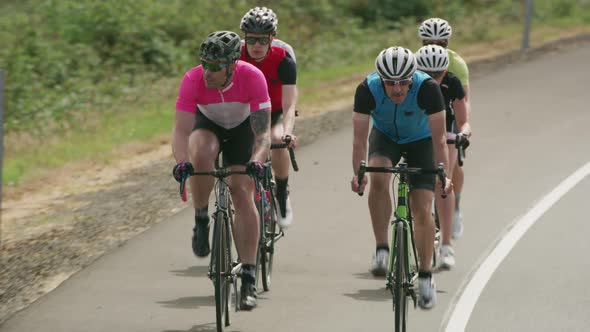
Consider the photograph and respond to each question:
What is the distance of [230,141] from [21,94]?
13.5 meters

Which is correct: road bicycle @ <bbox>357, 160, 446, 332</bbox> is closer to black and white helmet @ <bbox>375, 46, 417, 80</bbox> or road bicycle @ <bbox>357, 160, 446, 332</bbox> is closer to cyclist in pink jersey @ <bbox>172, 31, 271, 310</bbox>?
black and white helmet @ <bbox>375, 46, 417, 80</bbox>

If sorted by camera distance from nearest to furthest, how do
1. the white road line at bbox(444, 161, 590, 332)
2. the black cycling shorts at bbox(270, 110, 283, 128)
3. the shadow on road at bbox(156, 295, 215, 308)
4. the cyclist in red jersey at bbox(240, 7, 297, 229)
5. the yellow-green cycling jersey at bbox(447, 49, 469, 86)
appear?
1. the white road line at bbox(444, 161, 590, 332)
2. the shadow on road at bbox(156, 295, 215, 308)
3. the cyclist in red jersey at bbox(240, 7, 297, 229)
4. the black cycling shorts at bbox(270, 110, 283, 128)
5. the yellow-green cycling jersey at bbox(447, 49, 469, 86)

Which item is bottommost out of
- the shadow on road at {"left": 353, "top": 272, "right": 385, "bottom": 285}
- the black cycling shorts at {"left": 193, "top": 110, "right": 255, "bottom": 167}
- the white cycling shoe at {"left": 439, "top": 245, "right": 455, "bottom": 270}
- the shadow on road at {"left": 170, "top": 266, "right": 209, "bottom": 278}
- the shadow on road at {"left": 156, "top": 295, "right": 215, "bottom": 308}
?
the shadow on road at {"left": 156, "top": 295, "right": 215, "bottom": 308}

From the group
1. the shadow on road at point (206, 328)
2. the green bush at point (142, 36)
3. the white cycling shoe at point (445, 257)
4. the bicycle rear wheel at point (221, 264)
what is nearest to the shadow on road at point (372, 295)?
the white cycling shoe at point (445, 257)

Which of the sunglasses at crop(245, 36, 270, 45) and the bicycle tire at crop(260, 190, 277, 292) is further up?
the sunglasses at crop(245, 36, 270, 45)

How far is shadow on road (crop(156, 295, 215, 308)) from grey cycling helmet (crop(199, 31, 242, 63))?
218cm

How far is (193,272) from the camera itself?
9.96 metres

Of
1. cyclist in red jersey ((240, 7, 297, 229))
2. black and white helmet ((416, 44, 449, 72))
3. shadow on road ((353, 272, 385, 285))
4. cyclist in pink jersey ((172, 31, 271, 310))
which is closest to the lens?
cyclist in pink jersey ((172, 31, 271, 310))

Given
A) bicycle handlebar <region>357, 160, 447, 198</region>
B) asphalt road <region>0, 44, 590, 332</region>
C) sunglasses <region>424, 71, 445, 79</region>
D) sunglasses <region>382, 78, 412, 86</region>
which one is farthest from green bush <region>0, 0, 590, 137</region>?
bicycle handlebar <region>357, 160, 447, 198</region>

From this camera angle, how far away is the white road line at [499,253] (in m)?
8.61

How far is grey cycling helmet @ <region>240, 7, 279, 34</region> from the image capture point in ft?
30.6

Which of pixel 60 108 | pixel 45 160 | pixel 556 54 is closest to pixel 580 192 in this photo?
pixel 45 160

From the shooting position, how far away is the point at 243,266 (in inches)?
320

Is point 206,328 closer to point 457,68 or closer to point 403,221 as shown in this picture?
point 403,221
